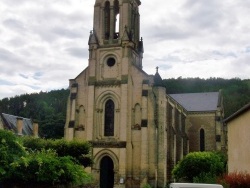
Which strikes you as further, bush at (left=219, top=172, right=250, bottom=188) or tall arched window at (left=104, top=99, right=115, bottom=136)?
tall arched window at (left=104, top=99, right=115, bottom=136)

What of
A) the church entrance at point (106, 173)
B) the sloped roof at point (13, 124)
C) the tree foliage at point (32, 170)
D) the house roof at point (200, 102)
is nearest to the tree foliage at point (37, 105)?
the sloped roof at point (13, 124)

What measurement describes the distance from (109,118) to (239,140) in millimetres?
18279

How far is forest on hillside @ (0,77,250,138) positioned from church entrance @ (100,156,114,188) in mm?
51669

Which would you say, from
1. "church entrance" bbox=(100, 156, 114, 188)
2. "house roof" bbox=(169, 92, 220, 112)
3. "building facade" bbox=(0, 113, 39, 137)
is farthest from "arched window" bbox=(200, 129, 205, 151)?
"building facade" bbox=(0, 113, 39, 137)

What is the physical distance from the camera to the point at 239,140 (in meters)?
27.0

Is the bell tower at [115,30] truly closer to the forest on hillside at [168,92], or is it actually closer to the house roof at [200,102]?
the house roof at [200,102]

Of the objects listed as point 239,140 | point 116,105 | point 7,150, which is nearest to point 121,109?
point 116,105

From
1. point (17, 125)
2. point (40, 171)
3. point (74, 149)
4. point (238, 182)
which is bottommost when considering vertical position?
point (238, 182)

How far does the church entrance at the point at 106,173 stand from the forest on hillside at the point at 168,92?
51669 mm

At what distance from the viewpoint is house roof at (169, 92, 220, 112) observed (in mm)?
60844

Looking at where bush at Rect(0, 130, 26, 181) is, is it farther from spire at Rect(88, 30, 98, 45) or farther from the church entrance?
spire at Rect(88, 30, 98, 45)

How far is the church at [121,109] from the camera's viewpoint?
4006cm

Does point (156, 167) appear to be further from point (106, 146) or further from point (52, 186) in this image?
point (52, 186)

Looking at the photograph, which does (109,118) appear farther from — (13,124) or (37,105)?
(37,105)
